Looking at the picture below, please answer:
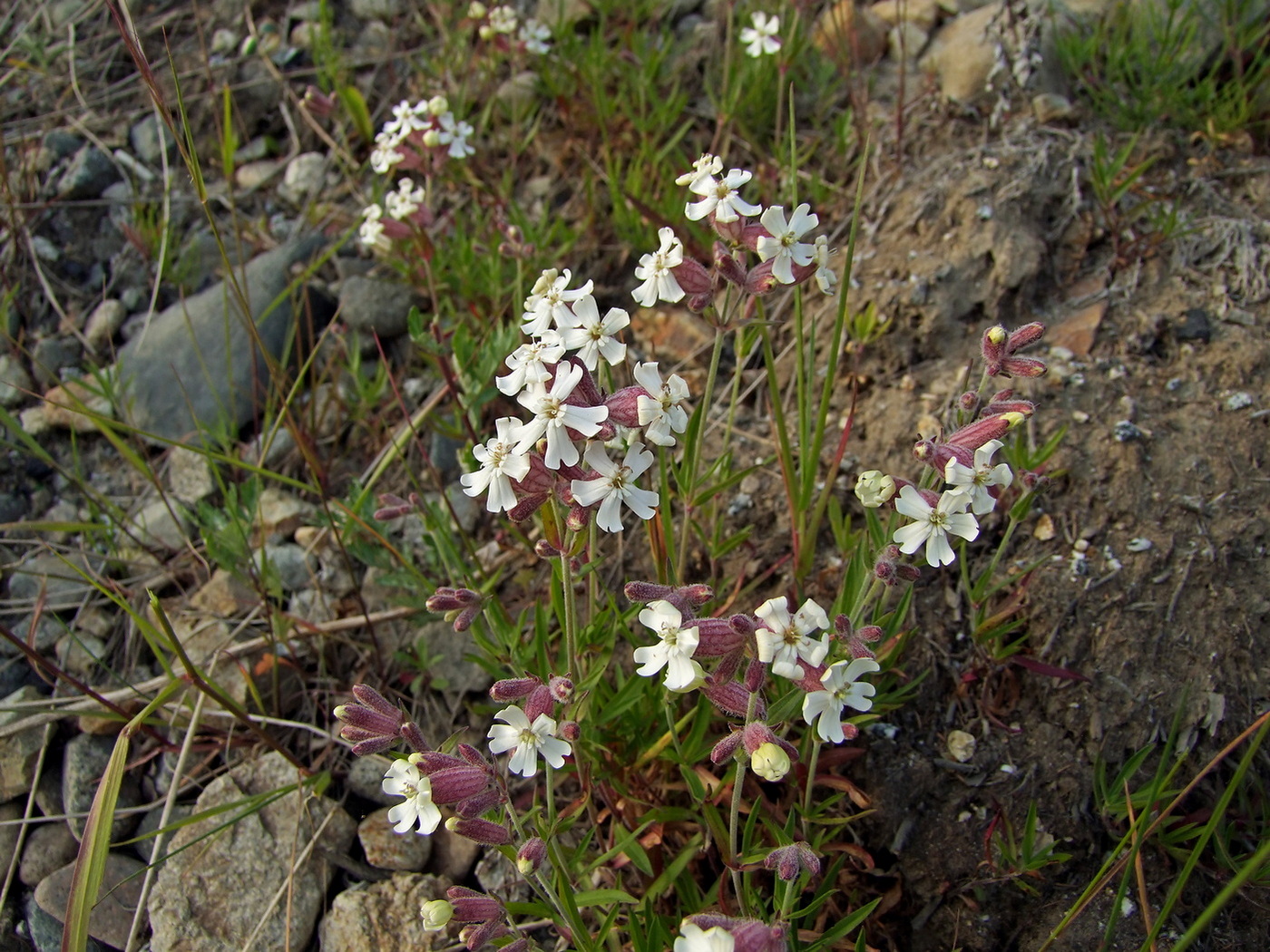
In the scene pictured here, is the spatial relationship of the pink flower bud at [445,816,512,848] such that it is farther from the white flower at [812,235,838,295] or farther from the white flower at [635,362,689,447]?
the white flower at [812,235,838,295]

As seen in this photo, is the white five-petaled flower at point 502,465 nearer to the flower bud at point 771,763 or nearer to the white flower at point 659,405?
the white flower at point 659,405

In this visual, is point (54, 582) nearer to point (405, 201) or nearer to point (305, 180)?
point (405, 201)

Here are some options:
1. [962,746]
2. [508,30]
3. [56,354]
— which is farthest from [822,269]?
[56,354]

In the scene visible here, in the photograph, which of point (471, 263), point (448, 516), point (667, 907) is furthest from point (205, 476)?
point (667, 907)

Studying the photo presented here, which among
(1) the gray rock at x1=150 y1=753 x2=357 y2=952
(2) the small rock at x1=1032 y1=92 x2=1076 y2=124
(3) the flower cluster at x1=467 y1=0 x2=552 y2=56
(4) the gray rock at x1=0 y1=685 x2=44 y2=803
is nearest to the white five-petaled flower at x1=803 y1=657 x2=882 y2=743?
(1) the gray rock at x1=150 y1=753 x2=357 y2=952

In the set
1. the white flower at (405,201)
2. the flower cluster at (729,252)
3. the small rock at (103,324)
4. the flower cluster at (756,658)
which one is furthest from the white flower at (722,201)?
the small rock at (103,324)

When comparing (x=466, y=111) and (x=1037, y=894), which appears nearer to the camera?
(x=1037, y=894)

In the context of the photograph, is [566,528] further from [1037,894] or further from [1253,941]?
[1253,941]
